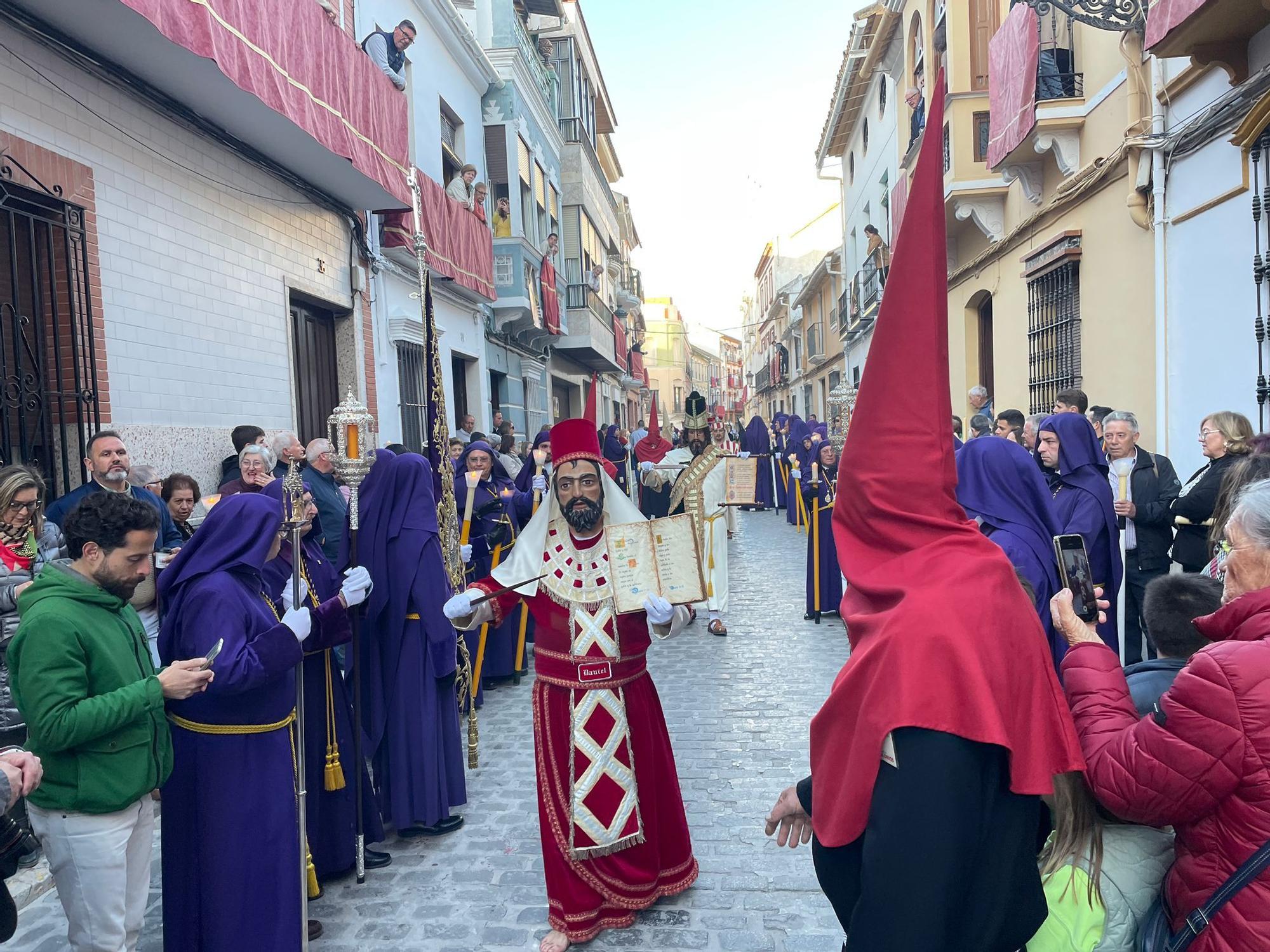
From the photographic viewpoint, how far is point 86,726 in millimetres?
2428

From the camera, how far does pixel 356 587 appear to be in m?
3.64

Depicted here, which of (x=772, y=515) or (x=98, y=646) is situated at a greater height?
(x=98, y=646)

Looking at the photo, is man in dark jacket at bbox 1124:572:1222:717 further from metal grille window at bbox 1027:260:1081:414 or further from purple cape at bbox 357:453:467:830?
metal grille window at bbox 1027:260:1081:414

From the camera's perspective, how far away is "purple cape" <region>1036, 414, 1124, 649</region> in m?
4.75

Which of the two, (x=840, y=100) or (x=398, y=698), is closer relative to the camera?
(x=398, y=698)

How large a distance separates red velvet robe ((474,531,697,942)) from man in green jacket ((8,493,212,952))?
53.8 inches

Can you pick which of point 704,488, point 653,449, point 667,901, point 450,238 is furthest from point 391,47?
point 667,901

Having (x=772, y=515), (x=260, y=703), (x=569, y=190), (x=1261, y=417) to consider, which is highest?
(x=569, y=190)

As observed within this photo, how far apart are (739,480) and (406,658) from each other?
5.19m

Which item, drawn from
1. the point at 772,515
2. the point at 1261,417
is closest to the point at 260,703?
the point at 1261,417

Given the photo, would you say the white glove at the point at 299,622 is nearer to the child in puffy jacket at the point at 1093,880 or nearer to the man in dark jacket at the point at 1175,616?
the child in puffy jacket at the point at 1093,880

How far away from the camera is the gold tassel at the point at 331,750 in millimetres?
3703

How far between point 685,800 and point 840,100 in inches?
843

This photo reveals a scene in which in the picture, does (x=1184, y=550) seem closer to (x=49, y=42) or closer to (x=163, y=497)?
(x=163, y=497)
